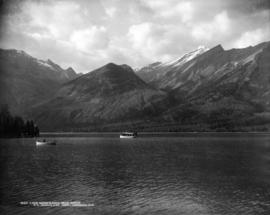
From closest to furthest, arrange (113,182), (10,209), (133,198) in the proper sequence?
(10,209) < (133,198) < (113,182)

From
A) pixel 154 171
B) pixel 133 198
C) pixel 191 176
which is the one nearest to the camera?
pixel 133 198

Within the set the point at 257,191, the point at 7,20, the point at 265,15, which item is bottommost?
the point at 257,191

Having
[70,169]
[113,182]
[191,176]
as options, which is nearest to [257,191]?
[191,176]

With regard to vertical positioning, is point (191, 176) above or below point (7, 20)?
below

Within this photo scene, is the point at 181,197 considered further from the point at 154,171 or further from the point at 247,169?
the point at 247,169

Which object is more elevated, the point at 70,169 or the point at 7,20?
the point at 7,20

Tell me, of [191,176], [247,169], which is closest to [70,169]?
[191,176]

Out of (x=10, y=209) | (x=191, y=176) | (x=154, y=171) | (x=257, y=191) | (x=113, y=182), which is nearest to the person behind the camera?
(x=10, y=209)

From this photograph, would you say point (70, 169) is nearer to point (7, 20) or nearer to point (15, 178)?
point (15, 178)

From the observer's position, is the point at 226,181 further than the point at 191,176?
No
